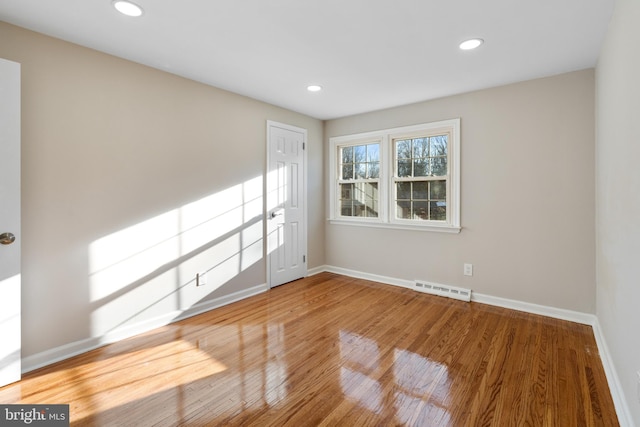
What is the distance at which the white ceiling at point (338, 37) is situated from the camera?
1933mm

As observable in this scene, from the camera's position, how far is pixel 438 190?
378 centimetres

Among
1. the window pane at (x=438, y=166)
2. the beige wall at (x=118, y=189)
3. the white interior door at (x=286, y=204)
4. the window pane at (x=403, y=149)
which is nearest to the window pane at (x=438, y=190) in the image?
the window pane at (x=438, y=166)

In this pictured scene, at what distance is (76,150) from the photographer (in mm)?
2355

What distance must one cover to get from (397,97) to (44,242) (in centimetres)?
362

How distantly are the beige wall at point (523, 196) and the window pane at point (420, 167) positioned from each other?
0.45 metres

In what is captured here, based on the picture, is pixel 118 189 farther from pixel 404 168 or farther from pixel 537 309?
pixel 537 309

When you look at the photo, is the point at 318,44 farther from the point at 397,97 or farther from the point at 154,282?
the point at 154,282

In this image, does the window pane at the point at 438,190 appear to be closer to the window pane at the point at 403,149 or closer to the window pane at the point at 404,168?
the window pane at the point at 404,168

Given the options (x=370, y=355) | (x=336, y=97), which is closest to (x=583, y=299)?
(x=370, y=355)

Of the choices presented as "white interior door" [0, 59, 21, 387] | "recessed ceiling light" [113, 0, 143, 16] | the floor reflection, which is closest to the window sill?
the floor reflection

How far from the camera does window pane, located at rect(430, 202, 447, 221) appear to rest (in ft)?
12.3

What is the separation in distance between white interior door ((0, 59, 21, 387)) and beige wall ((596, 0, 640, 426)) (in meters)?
3.45

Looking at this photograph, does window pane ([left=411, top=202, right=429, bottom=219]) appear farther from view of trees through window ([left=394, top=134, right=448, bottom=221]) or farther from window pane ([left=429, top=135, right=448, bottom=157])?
window pane ([left=429, top=135, right=448, bottom=157])

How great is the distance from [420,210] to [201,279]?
2.72 meters
